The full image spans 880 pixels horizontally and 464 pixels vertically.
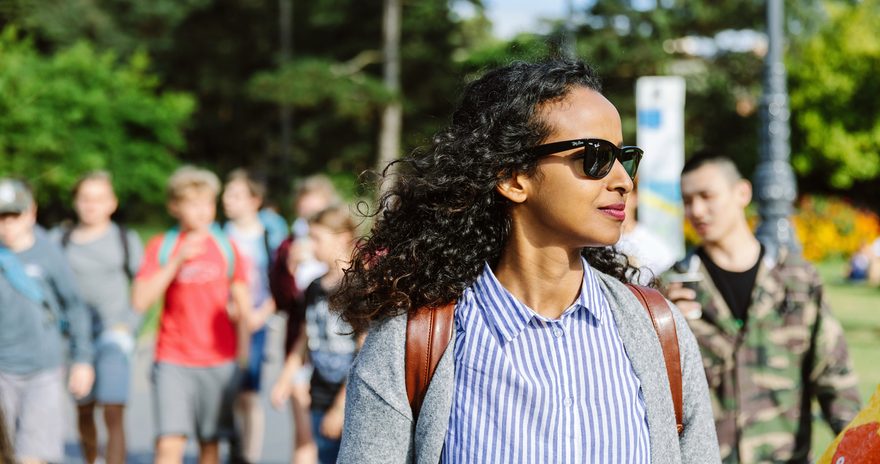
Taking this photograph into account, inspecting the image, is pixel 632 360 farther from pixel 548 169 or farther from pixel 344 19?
pixel 344 19

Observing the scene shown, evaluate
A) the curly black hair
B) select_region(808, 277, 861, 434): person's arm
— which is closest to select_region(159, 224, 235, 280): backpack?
select_region(808, 277, 861, 434): person's arm

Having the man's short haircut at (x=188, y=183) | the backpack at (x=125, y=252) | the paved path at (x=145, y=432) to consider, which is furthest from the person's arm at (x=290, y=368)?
the paved path at (x=145, y=432)

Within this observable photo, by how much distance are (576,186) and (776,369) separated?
1.84 meters

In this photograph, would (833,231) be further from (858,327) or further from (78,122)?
(78,122)

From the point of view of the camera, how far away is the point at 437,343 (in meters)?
2.26

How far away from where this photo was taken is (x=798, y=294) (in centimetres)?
383

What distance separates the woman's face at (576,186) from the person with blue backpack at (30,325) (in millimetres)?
4334

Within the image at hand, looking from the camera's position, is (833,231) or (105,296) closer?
(105,296)

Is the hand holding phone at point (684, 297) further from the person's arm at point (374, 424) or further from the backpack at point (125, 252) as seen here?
the backpack at point (125, 252)

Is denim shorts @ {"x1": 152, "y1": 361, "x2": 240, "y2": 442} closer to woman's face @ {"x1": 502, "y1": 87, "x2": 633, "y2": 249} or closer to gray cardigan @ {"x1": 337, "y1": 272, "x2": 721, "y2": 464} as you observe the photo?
gray cardigan @ {"x1": 337, "y1": 272, "x2": 721, "y2": 464}

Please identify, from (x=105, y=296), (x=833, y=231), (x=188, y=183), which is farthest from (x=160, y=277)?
(x=833, y=231)

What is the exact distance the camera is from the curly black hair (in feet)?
7.66

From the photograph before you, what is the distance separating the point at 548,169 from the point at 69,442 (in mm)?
7212

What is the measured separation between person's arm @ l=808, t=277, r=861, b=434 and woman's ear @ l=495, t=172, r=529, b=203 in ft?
6.20
